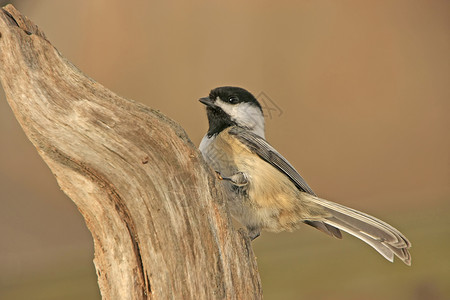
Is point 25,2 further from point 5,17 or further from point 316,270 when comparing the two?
point 316,270

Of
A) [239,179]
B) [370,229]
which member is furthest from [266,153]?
[370,229]

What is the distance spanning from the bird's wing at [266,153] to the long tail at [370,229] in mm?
82

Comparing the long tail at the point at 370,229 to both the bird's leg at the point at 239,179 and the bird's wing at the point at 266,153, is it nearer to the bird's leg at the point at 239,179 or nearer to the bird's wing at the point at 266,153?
the bird's wing at the point at 266,153

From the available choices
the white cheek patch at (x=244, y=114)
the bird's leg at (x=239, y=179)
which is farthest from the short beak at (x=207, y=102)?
the bird's leg at (x=239, y=179)

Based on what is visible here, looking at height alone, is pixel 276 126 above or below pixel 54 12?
below

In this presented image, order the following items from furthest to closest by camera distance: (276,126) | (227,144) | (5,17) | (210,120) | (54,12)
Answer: (54,12) < (276,126) < (210,120) < (227,144) < (5,17)

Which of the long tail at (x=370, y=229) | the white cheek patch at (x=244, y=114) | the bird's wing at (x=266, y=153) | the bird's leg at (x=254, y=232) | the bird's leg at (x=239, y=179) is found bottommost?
the long tail at (x=370, y=229)

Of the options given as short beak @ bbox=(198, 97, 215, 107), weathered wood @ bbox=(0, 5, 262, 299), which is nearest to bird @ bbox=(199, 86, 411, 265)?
short beak @ bbox=(198, 97, 215, 107)

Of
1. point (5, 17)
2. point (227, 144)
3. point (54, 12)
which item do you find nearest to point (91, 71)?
point (54, 12)

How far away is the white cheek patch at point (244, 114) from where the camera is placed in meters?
2.11

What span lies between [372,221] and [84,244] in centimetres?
213

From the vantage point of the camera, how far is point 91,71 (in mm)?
3146

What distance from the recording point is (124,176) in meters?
1.42

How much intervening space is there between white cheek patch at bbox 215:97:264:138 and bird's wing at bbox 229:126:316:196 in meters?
0.12
